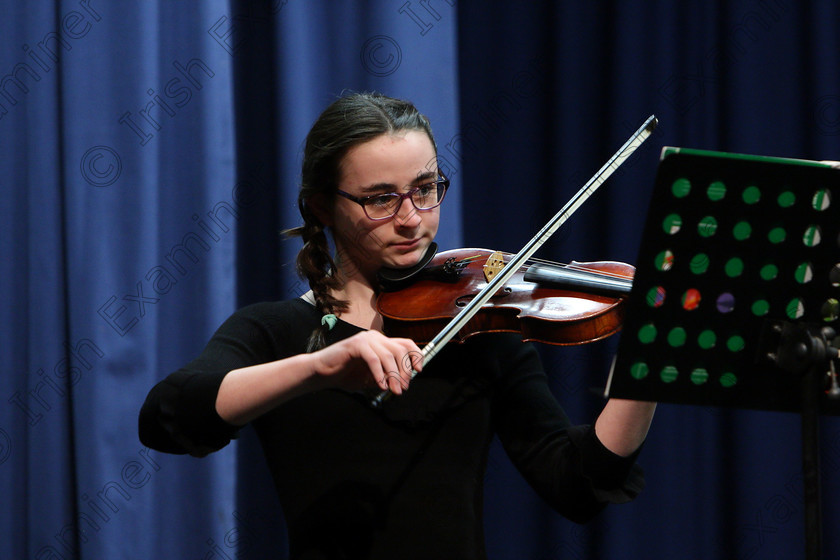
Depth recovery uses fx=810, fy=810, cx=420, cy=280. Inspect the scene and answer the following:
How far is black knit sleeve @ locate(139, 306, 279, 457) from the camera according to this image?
923 mm

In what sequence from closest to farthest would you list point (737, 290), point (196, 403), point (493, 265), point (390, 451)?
point (737, 290)
point (196, 403)
point (390, 451)
point (493, 265)

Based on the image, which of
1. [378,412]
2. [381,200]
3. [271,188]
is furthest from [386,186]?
[271,188]

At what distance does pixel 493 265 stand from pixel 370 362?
412 mm

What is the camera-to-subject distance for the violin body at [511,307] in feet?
3.36

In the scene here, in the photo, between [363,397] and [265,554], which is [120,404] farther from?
[363,397]

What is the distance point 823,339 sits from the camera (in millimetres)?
735

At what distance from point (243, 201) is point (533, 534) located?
3.13ft

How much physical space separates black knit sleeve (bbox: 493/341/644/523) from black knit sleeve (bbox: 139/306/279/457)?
35cm

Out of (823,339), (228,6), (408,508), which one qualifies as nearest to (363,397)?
(408,508)

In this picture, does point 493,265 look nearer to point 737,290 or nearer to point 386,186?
point 386,186

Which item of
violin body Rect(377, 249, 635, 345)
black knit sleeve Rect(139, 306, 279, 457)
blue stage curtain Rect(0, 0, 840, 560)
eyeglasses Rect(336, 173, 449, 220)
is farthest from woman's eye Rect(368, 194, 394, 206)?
blue stage curtain Rect(0, 0, 840, 560)

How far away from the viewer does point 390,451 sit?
103cm

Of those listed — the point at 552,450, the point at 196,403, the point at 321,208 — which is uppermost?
the point at 321,208

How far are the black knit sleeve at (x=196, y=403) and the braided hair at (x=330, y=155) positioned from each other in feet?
0.33
